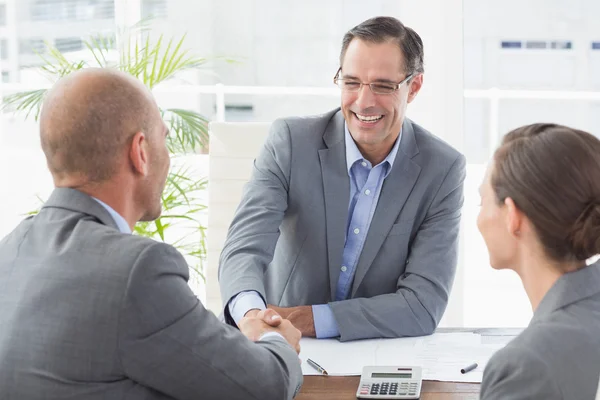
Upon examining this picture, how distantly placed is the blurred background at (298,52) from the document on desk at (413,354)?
7.43 feet

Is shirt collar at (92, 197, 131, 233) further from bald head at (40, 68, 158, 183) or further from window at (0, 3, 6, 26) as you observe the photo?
window at (0, 3, 6, 26)

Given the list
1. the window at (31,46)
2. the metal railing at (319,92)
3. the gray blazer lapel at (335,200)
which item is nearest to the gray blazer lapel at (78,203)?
the gray blazer lapel at (335,200)

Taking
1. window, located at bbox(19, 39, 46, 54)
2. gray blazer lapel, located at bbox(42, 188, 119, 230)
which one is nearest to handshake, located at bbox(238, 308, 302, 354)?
gray blazer lapel, located at bbox(42, 188, 119, 230)

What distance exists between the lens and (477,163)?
5105 mm

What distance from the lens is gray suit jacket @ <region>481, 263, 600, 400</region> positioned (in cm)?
128

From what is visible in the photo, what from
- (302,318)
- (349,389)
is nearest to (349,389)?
Answer: (349,389)

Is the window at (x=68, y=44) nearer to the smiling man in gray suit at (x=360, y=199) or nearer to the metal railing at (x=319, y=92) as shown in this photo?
the metal railing at (x=319, y=92)

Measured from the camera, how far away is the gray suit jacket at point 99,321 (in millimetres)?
1360

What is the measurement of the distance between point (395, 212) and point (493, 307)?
2.68 m

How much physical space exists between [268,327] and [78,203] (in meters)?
0.62

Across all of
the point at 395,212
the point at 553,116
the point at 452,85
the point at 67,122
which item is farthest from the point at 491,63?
the point at 67,122

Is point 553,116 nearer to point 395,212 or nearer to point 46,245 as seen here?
point 395,212

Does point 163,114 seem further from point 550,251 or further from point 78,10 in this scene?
point 550,251

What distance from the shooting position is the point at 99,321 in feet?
4.45
